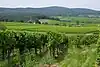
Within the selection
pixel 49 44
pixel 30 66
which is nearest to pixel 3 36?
pixel 49 44

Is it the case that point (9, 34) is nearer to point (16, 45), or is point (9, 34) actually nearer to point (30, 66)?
point (16, 45)

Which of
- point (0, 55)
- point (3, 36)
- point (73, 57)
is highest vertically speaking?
point (73, 57)

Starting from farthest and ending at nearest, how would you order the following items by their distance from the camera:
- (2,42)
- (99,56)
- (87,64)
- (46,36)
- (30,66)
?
(46,36)
(2,42)
(30,66)
(99,56)
(87,64)

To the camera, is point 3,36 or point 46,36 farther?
point 46,36

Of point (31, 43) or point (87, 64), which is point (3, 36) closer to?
point (31, 43)

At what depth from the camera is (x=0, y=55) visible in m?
51.2

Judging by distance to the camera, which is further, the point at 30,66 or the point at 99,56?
the point at 30,66

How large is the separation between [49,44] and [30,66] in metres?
23.0

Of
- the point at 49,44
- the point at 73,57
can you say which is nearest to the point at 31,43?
the point at 49,44

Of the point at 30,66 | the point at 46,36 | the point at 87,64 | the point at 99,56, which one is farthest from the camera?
the point at 46,36

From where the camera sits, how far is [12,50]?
175 ft

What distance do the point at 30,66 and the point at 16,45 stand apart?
62.8ft

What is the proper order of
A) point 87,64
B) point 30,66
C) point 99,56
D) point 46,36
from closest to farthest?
point 87,64
point 99,56
point 30,66
point 46,36

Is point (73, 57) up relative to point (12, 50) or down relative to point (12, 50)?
up
